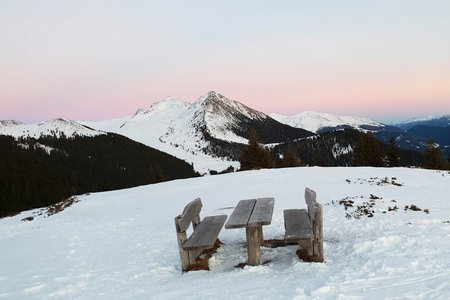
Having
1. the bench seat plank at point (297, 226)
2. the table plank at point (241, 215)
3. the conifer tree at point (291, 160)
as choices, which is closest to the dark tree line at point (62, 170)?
the conifer tree at point (291, 160)

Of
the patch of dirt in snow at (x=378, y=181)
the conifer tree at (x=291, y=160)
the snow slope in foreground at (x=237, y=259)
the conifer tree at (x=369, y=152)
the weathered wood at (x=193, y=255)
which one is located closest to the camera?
the snow slope in foreground at (x=237, y=259)

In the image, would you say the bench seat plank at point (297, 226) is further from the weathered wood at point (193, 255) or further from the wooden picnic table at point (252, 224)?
the weathered wood at point (193, 255)

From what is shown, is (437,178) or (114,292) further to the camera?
(437,178)

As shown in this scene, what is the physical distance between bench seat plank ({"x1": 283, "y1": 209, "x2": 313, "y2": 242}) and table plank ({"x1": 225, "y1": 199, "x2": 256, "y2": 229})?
89cm

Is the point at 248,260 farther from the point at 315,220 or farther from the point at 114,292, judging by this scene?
the point at 114,292

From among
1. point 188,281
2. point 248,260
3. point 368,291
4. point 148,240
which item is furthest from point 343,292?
point 148,240

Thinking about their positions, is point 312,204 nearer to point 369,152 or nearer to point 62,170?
point 369,152

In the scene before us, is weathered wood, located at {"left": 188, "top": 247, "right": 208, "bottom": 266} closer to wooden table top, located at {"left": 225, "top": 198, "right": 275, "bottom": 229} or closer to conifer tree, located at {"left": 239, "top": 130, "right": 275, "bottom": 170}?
wooden table top, located at {"left": 225, "top": 198, "right": 275, "bottom": 229}

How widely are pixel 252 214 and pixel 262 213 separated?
0.77ft

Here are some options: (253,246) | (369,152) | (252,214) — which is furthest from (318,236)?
(369,152)

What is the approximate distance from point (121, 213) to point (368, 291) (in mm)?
14918

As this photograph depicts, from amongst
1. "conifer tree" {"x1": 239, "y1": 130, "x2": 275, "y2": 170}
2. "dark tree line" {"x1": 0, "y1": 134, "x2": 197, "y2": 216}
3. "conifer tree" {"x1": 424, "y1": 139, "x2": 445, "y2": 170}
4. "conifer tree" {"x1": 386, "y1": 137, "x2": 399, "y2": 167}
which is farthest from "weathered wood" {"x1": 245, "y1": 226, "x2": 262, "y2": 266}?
"dark tree line" {"x1": 0, "y1": 134, "x2": 197, "y2": 216}

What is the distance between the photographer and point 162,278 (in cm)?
805

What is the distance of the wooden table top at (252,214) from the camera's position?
25.1 ft
